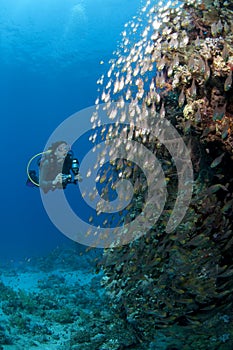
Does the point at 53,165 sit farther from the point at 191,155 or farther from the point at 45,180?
the point at 191,155

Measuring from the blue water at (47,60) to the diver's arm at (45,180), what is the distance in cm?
1988

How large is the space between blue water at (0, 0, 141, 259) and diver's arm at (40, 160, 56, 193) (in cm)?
1988

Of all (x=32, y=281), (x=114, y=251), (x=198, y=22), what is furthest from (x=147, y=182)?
(x=32, y=281)

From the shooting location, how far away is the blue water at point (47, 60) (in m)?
41.4

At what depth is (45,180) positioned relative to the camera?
8469 mm

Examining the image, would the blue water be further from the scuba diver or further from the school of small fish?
the school of small fish

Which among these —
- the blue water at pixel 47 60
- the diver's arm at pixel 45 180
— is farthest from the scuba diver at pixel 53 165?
the blue water at pixel 47 60

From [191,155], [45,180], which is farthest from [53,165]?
[191,155]

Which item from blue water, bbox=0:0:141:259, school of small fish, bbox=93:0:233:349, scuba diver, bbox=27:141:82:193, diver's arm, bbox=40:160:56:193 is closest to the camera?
school of small fish, bbox=93:0:233:349

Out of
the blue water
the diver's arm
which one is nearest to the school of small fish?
the diver's arm

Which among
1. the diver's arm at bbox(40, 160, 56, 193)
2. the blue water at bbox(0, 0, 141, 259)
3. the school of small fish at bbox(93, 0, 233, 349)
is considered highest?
the blue water at bbox(0, 0, 141, 259)

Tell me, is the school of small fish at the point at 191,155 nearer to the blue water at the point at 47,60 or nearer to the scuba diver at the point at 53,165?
the scuba diver at the point at 53,165

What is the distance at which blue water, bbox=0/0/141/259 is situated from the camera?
41.4 metres

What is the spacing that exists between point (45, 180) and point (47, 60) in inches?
1856
